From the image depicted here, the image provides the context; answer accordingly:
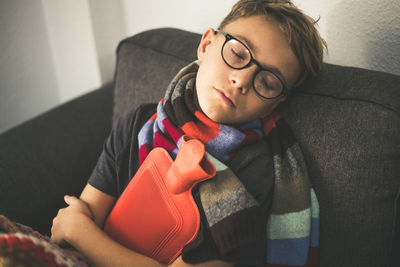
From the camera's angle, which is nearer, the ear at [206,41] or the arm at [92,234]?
the arm at [92,234]

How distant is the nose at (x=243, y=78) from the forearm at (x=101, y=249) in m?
0.44

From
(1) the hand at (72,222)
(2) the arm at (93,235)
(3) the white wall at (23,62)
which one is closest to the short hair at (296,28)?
(2) the arm at (93,235)

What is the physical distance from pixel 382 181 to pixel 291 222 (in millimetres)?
219

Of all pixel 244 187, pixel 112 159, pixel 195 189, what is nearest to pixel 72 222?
pixel 112 159

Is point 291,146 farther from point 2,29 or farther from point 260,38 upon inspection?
point 2,29

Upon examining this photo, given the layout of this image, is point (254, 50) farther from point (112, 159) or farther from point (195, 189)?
point (112, 159)

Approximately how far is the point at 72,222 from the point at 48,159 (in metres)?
0.33

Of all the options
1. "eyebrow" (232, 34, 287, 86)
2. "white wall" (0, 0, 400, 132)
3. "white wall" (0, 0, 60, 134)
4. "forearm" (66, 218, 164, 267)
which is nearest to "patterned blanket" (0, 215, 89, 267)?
"forearm" (66, 218, 164, 267)

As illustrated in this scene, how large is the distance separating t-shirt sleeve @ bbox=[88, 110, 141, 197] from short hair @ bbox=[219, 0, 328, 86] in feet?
1.43

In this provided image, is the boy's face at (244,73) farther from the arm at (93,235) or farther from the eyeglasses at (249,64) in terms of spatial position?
the arm at (93,235)

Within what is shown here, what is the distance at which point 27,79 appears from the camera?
1514 millimetres

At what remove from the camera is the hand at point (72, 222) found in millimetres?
731

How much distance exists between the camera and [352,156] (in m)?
0.69

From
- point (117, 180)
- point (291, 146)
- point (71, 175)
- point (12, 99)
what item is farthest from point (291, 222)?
point (12, 99)
